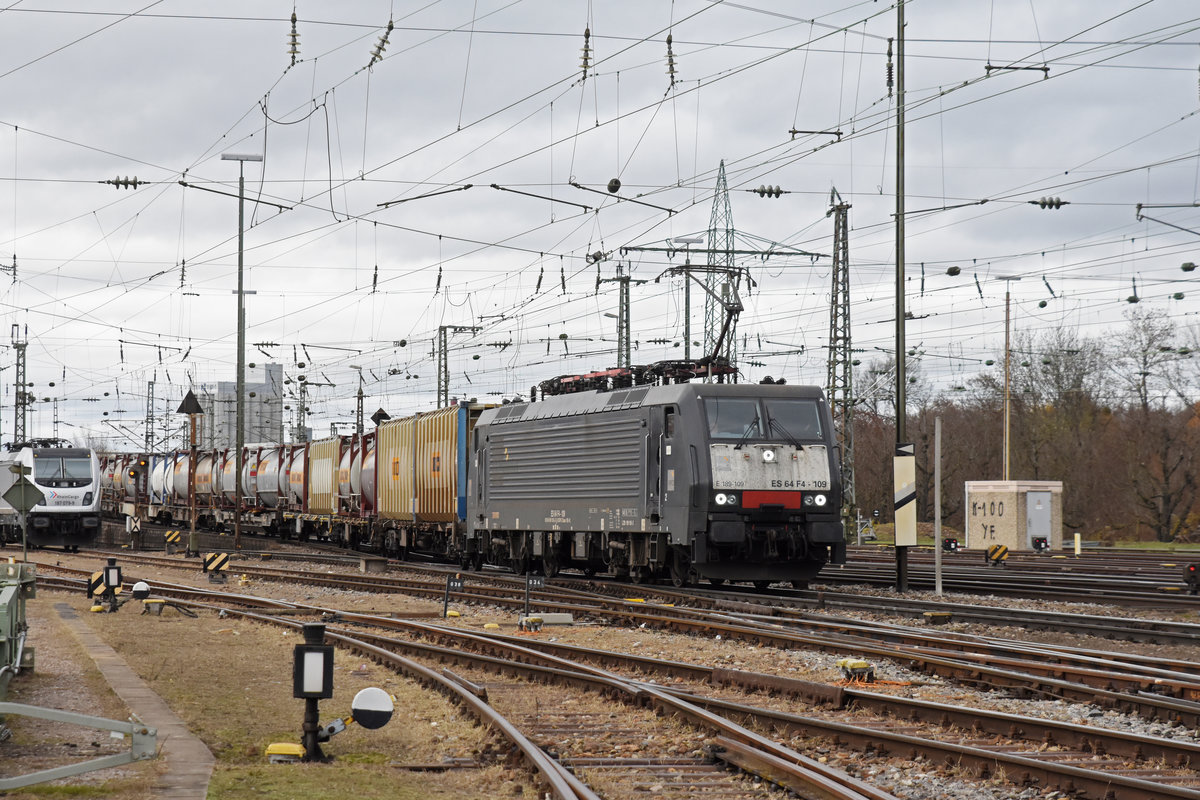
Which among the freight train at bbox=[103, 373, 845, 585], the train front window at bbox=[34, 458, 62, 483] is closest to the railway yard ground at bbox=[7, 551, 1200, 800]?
the freight train at bbox=[103, 373, 845, 585]

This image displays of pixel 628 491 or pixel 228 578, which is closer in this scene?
pixel 628 491

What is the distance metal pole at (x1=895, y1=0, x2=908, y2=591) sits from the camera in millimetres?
23453

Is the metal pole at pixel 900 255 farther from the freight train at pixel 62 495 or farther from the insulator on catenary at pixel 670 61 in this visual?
the freight train at pixel 62 495

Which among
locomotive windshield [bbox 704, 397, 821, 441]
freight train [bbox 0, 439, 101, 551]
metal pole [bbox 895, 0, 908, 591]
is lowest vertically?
freight train [bbox 0, 439, 101, 551]

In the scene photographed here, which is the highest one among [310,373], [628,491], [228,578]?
[310,373]

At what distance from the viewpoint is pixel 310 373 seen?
66812 mm

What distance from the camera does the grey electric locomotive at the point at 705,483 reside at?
2195 centimetres

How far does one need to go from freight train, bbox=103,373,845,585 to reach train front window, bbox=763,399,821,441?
2cm

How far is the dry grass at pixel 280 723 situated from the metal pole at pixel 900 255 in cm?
1102

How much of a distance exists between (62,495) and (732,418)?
28.3 metres

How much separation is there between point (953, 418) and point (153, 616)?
67.7 meters

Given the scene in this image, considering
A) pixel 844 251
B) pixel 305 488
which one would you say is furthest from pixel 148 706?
pixel 305 488

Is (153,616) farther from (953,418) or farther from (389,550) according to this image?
(953,418)

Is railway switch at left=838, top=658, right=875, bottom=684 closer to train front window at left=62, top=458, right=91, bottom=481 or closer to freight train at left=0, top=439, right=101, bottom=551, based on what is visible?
freight train at left=0, top=439, right=101, bottom=551
